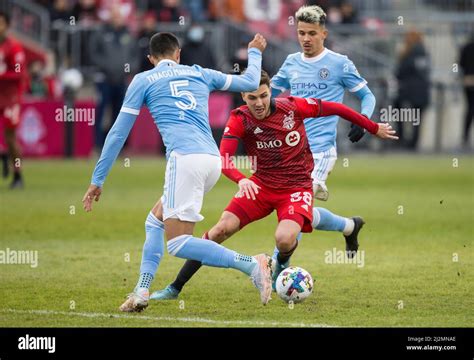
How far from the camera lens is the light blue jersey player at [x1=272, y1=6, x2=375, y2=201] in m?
11.8

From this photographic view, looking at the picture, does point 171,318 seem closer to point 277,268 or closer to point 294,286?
point 294,286

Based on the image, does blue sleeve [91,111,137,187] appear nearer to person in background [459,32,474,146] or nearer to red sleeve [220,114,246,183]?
red sleeve [220,114,246,183]

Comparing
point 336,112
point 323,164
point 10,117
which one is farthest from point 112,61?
point 336,112

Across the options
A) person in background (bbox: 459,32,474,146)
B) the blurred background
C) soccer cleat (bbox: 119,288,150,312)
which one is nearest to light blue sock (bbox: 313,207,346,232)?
soccer cleat (bbox: 119,288,150,312)

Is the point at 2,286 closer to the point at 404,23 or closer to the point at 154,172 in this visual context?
the point at 154,172

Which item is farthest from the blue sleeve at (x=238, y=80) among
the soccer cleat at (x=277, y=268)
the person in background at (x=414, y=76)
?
the person in background at (x=414, y=76)

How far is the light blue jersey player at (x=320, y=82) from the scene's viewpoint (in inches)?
464

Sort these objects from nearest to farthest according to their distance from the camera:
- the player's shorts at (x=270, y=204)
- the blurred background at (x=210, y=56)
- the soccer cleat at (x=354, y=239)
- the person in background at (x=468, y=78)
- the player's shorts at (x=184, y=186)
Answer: the player's shorts at (x=184, y=186), the player's shorts at (x=270, y=204), the soccer cleat at (x=354, y=239), the blurred background at (x=210, y=56), the person in background at (x=468, y=78)

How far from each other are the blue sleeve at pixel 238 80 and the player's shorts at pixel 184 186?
2.01ft

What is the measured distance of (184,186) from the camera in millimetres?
9336

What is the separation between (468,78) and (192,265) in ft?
64.7

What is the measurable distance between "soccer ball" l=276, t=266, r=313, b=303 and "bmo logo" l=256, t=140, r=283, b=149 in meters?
1.23

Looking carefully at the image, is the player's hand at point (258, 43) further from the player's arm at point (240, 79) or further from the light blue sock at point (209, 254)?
the light blue sock at point (209, 254)
